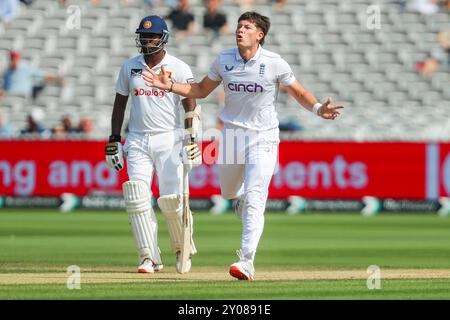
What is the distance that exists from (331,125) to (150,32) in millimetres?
12143

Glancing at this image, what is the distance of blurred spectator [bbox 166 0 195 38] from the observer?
24.6m

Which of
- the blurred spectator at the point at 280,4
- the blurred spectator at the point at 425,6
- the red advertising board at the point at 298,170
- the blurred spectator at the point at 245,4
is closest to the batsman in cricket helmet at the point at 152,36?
the red advertising board at the point at 298,170

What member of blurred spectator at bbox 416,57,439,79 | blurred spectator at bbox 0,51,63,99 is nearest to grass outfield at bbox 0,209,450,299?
blurred spectator at bbox 0,51,63,99

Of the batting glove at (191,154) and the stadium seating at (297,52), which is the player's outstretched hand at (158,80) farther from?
the stadium seating at (297,52)

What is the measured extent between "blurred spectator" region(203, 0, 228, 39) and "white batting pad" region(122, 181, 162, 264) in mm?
14052

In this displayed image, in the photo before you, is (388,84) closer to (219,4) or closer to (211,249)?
(219,4)

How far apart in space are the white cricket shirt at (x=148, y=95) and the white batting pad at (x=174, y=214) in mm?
614

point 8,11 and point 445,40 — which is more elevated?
point 8,11

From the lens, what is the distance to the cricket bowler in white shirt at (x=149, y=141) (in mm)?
10812

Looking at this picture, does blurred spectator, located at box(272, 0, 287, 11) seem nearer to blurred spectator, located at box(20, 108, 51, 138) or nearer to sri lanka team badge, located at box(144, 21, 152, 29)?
blurred spectator, located at box(20, 108, 51, 138)

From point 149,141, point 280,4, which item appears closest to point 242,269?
point 149,141

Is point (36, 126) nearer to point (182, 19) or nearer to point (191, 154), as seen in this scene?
point (182, 19)

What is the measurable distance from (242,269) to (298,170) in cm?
1129

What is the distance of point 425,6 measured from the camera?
2545 centimetres
